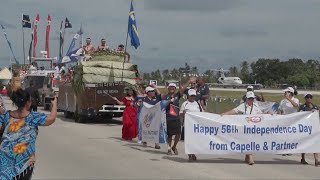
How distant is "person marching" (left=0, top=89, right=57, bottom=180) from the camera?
17.8 feet

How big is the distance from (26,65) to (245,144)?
37386mm

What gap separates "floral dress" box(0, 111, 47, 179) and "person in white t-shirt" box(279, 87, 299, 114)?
8.90m

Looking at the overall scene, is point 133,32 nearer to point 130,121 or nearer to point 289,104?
point 130,121

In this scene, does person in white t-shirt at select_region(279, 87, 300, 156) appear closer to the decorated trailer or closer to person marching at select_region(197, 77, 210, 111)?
person marching at select_region(197, 77, 210, 111)

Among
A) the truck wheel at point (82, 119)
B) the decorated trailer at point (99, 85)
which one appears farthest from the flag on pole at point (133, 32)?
the truck wheel at point (82, 119)

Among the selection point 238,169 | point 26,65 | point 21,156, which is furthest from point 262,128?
point 26,65

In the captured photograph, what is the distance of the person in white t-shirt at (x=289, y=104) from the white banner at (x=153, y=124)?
9.80 feet

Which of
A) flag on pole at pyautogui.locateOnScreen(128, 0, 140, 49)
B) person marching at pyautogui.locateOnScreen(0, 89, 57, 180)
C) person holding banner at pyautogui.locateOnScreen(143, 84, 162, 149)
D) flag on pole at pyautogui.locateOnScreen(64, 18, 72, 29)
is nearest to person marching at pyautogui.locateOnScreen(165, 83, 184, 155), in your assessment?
person holding banner at pyautogui.locateOnScreen(143, 84, 162, 149)

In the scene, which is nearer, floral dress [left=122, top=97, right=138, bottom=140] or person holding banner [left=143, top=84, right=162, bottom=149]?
person holding banner [left=143, top=84, right=162, bottom=149]

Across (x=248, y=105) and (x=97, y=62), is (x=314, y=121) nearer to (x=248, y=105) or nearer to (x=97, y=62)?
(x=248, y=105)

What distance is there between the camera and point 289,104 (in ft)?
44.2

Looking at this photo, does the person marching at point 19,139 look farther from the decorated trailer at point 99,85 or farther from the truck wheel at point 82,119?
the truck wheel at point 82,119

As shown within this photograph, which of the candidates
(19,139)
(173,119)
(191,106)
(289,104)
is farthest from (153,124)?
(19,139)

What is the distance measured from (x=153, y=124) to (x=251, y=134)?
339 centimetres
